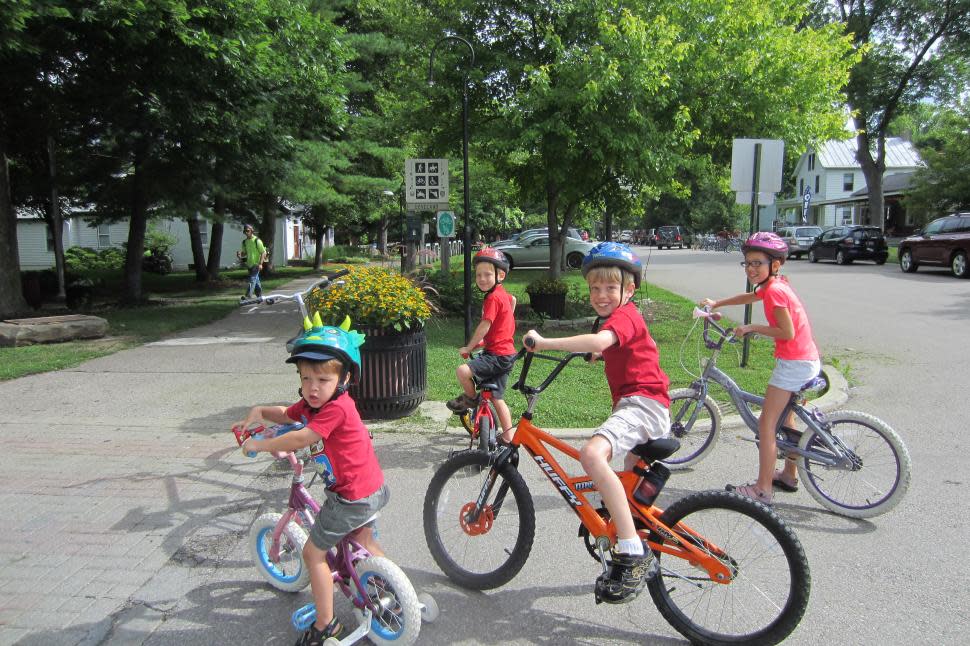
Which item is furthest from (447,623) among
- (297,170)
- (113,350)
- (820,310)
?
(297,170)

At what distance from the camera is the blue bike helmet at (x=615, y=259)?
3037mm

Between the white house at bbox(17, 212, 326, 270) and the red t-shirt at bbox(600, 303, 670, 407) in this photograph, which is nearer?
the red t-shirt at bbox(600, 303, 670, 407)

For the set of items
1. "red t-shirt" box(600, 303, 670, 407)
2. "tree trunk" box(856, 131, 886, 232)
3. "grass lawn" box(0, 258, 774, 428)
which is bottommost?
"grass lawn" box(0, 258, 774, 428)

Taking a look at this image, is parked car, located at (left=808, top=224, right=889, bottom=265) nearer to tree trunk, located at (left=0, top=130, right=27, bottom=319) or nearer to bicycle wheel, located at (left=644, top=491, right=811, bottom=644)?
tree trunk, located at (left=0, top=130, right=27, bottom=319)

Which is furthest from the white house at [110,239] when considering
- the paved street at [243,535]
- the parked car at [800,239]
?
the paved street at [243,535]

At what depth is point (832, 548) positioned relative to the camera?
384 centimetres

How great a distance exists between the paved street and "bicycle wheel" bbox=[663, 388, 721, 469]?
0.46ft

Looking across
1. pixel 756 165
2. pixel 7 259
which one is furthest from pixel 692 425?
pixel 7 259

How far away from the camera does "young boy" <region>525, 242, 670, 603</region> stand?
111 inches

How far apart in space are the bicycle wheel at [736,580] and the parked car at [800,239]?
32889 millimetres

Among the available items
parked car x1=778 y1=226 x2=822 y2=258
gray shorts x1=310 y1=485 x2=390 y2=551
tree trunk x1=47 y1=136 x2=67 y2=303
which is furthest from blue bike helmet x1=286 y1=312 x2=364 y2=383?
parked car x1=778 y1=226 x2=822 y2=258

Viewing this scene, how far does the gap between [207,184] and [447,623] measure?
13569 mm

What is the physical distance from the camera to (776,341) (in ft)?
13.7

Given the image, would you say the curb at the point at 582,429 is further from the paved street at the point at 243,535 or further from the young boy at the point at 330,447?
the young boy at the point at 330,447
